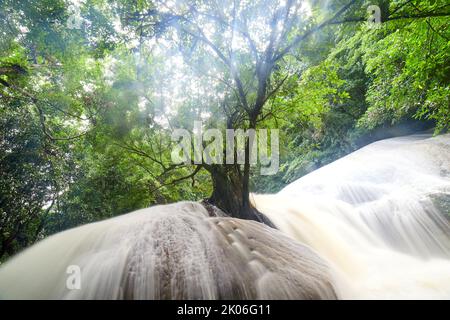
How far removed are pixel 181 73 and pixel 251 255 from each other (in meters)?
4.32

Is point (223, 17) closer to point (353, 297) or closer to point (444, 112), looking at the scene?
point (353, 297)

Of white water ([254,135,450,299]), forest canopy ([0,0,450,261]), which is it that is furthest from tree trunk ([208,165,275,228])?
white water ([254,135,450,299])

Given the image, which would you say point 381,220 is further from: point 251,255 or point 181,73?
point 181,73

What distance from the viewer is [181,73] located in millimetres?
5496

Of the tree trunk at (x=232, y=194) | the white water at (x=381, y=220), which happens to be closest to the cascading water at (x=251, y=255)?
the white water at (x=381, y=220)

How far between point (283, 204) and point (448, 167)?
4.89 metres

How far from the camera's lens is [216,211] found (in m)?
4.98

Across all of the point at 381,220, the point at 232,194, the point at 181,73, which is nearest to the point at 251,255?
the point at 232,194

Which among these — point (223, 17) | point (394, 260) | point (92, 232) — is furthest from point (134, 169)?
point (394, 260)

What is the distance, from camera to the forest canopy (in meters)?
3.76

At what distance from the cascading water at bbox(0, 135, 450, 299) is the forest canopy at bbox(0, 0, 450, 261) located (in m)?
2.05
